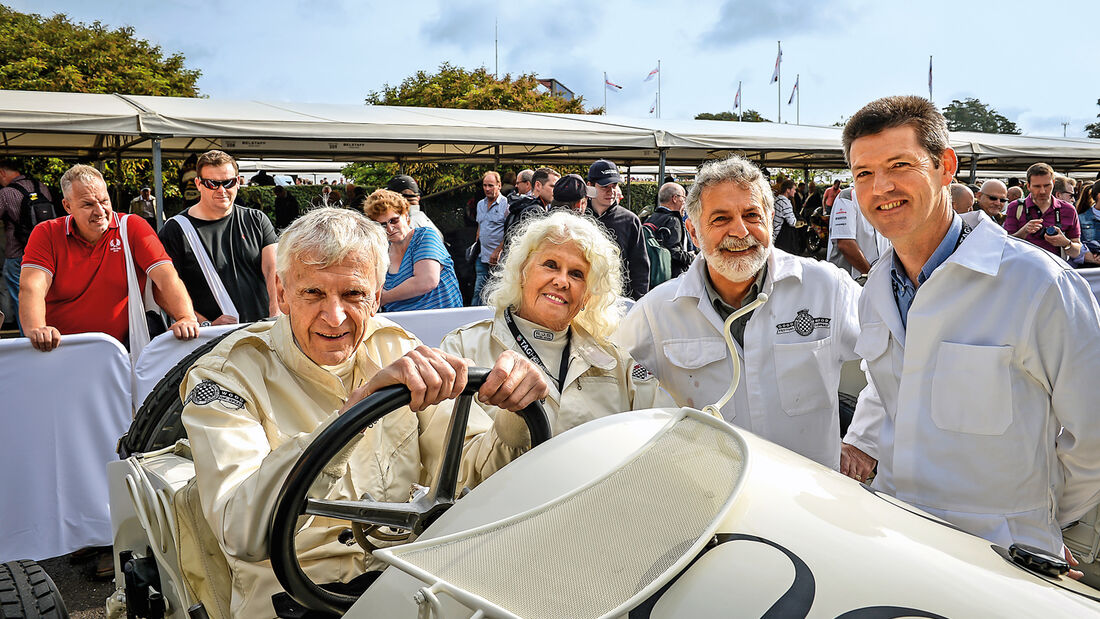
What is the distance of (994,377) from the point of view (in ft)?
6.35

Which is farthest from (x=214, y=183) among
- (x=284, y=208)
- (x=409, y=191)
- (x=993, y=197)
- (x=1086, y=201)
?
(x=284, y=208)

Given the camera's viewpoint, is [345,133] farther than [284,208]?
No

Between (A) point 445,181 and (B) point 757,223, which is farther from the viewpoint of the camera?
(A) point 445,181

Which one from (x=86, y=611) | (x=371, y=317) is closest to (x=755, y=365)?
(x=371, y=317)

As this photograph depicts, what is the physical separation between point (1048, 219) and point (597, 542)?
8389 millimetres

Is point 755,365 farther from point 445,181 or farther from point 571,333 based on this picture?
point 445,181

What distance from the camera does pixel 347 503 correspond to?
1.61 meters

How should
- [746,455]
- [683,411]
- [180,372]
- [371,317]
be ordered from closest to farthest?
Result: [746,455], [683,411], [371,317], [180,372]

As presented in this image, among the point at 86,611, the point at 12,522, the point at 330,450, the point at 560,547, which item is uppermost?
the point at 330,450

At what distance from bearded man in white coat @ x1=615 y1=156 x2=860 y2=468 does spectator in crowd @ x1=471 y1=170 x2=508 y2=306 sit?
4943mm

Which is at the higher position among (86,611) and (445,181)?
(445,181)

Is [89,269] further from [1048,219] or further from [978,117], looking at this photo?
[978,117]

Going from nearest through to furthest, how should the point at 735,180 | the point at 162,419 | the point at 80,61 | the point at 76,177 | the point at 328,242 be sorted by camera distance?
the point at 328,242 → the point at 162,419 → the point at 735,180 → the point at 76,177 → the point at 80,61

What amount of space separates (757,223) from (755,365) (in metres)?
0.50
